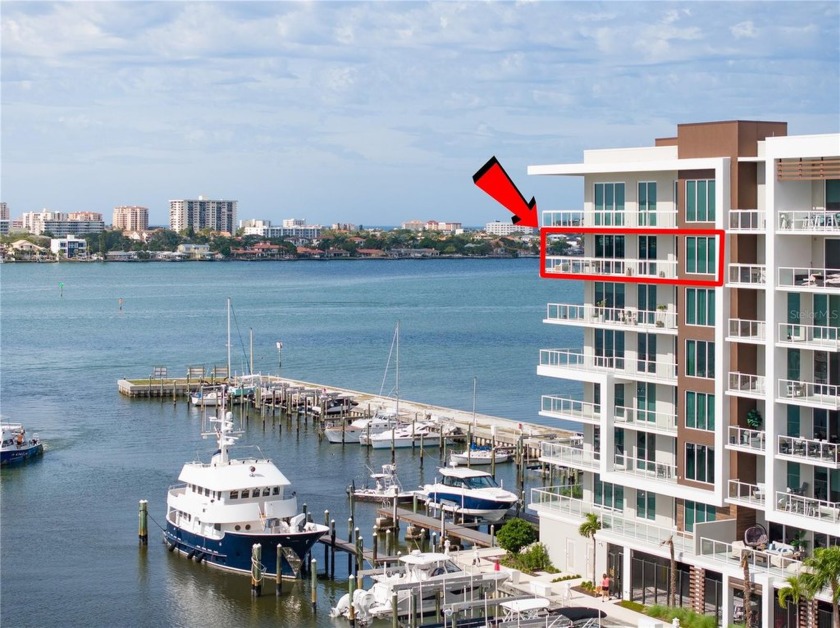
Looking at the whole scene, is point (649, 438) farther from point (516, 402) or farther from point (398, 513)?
point (516, 402)

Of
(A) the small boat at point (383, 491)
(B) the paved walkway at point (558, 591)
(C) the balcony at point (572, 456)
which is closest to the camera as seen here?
(B) the paved walkway at point (558, 591)

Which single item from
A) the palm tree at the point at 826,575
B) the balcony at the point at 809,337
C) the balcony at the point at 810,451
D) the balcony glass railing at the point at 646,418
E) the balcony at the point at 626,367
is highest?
the balcony at the point at 809,337

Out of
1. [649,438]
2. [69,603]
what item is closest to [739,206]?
[649,438]

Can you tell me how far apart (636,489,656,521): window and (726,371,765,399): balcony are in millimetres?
5092

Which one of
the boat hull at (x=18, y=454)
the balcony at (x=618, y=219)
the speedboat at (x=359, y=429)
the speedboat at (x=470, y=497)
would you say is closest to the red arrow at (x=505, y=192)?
the balcony at (x=618, y=219)

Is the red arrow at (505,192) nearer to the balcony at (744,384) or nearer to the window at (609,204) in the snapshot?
the window at (609,204)

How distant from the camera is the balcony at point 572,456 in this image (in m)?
47.5

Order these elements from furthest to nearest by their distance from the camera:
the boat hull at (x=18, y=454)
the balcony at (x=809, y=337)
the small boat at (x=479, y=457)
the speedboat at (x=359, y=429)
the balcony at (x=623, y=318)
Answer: the speedboat at (x=359, y=429) → the boat hull at (x=18, y=454) → the small boat at (x=479, y=457) → the balcony at (x=623, y=318) → the balcony at (x=809, y=337)

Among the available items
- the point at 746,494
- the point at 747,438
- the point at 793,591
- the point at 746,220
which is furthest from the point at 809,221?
the point at 793,591

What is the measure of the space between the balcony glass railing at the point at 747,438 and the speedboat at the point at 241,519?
17.2m

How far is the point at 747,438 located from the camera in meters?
42.2

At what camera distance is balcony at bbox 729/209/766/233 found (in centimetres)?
4212

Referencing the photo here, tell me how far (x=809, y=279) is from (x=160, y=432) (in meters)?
56.2

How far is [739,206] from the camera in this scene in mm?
42594
